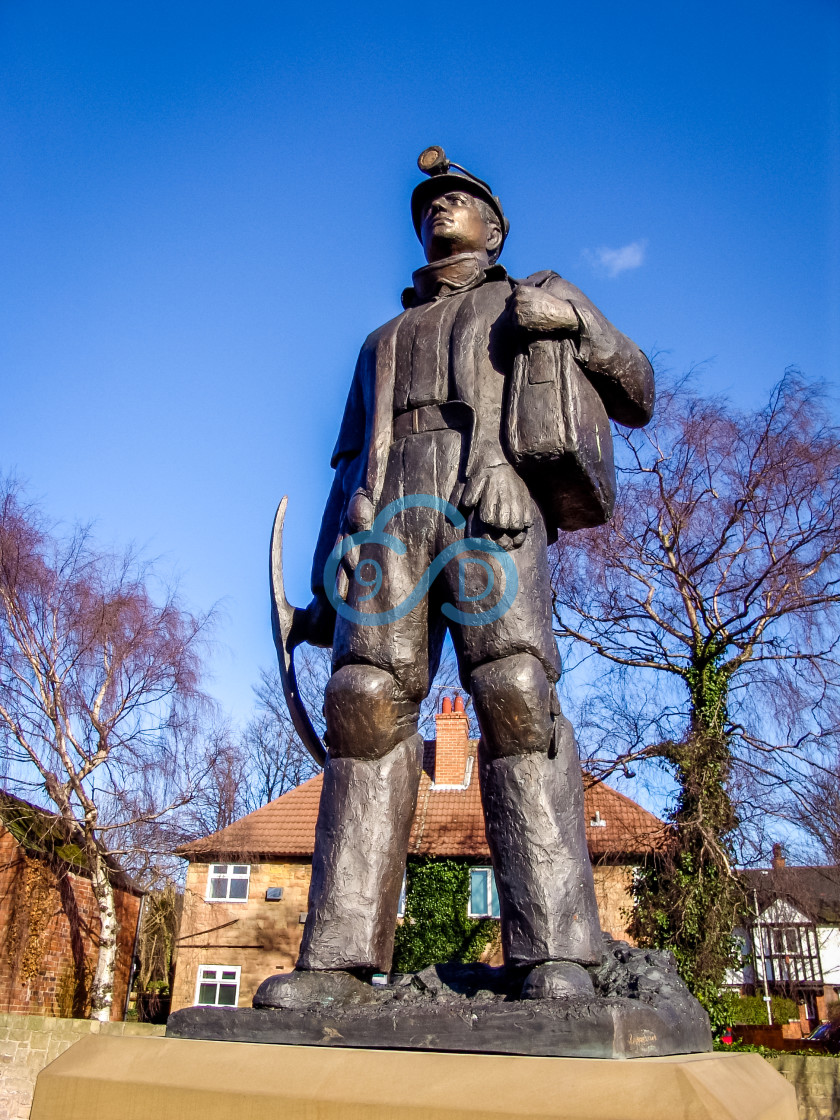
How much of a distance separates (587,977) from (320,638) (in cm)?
150

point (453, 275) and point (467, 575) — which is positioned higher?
point (453, 275)

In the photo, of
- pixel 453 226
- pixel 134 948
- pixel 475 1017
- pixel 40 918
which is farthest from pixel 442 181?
pixel 134 948

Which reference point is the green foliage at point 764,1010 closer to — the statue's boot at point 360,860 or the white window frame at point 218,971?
the white window frame at point 218,971

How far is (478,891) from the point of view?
1975cm

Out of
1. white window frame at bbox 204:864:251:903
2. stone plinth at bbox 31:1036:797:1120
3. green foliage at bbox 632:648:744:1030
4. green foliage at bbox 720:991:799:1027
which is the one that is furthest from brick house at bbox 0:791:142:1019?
stone plinth at bbox 31:1036:797:1120

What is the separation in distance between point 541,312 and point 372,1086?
2.32 m

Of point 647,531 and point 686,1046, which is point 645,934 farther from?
point 686,1046

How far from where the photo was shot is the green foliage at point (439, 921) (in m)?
19.3

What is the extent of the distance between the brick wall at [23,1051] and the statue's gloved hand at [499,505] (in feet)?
36.0

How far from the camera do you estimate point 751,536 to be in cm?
1584

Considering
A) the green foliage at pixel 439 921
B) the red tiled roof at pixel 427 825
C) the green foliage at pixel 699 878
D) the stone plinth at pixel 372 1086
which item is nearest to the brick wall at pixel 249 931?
the red tiled roof at pixel 427 825

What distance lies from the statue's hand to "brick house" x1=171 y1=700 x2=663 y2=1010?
17.3 metres

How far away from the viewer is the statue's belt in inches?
132

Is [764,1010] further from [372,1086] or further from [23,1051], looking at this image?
[372,1086]
